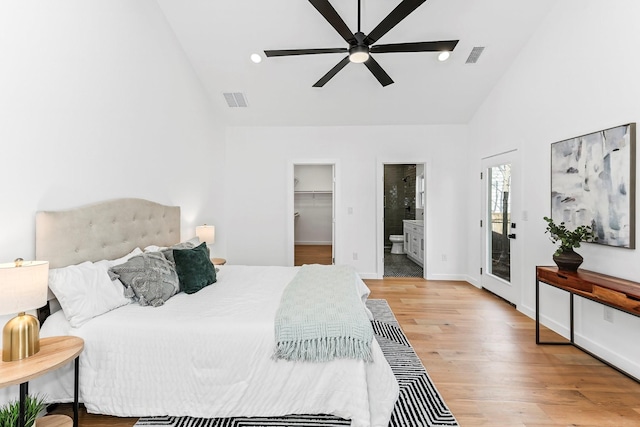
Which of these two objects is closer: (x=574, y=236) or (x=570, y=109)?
(x=574, y=236)

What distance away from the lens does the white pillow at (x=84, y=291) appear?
6.09 feet

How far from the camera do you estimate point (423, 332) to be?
9.93 feet

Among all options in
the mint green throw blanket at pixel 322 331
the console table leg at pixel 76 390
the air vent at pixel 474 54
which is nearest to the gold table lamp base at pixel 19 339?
the console table leg at pixel 76 390

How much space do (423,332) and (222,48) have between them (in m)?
4.10

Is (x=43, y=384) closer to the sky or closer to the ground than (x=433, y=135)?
closer to the ground

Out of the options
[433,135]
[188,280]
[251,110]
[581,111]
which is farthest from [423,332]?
[251,110]

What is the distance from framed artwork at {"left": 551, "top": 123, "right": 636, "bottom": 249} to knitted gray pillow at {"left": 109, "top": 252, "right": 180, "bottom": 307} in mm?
3594

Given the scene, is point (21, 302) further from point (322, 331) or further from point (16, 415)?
point (322, 331)

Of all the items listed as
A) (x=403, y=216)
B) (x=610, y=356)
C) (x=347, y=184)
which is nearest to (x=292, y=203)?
(x=347, y=184)

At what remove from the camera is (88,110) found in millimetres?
2340

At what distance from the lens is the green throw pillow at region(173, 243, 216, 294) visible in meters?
2.45

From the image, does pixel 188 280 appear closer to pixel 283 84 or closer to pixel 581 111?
pixel 283 84

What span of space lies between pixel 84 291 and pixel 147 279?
0.38 m

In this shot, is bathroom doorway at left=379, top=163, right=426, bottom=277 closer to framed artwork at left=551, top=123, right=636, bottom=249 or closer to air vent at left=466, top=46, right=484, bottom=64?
air vent at left=466, top=46, right=484, bottom=64
